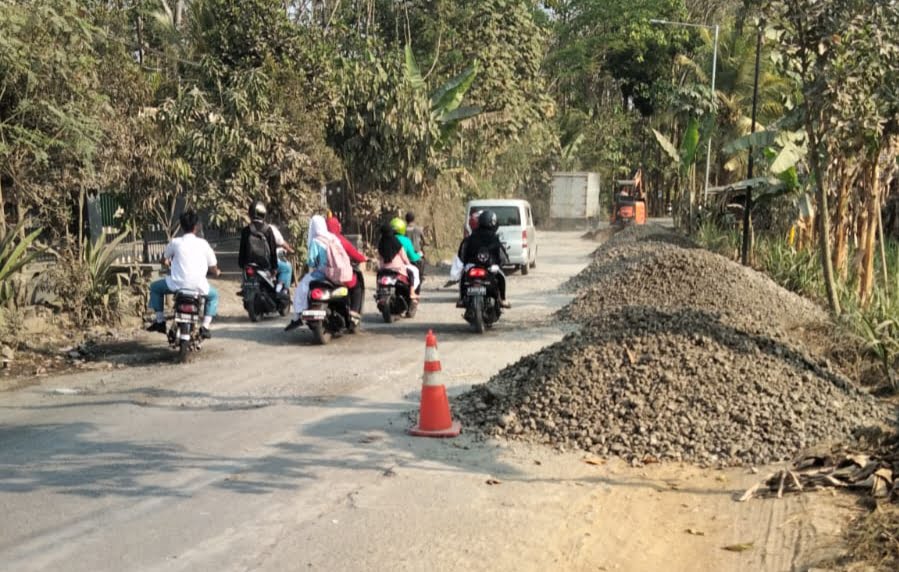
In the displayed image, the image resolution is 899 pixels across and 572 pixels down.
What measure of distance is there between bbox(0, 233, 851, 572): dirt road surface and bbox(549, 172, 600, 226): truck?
148ft

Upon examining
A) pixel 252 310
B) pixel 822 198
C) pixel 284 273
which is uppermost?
pixel 822 198

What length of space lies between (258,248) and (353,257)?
2.24 meters

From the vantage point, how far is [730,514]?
19.5ft

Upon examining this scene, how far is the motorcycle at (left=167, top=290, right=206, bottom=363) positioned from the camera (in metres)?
11.2

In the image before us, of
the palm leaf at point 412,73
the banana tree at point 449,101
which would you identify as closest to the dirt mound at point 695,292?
the palm leaf at point 412,73

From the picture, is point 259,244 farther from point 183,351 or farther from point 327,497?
point 327,497

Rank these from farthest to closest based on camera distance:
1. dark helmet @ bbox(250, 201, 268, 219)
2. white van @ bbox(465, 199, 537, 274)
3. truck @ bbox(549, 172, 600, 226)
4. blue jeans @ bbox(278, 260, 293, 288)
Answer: truck @ bbox(549, 172, 600, 226) < white van @ bbox(465, 199, 537, 274) < blue jeans @ bbox(278, 260, 293, 288) < dark helmet @ bbox(250, 201, 268, 219)

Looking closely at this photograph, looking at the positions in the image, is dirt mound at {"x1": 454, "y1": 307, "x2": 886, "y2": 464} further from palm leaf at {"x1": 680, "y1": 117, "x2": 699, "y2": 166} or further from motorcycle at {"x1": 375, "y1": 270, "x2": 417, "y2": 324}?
palm leaf at {"x1": 680, "y1": 117, "x2": 699, "y2": 166}

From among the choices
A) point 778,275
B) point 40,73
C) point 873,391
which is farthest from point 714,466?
point 778,275

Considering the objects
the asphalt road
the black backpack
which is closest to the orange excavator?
the black backpack

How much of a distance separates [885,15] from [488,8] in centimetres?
2187

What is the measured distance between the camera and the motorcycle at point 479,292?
13.3 metres

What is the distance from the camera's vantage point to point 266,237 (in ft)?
48.4

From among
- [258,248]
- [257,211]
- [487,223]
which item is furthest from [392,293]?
[257,211]
